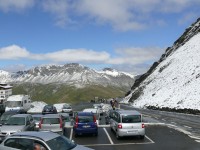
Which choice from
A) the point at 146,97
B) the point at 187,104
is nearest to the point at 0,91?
the point at 146,97

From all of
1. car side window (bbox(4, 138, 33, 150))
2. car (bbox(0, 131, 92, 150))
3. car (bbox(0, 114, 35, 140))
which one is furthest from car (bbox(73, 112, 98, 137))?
car side window (bbox(4, 138, 33, 150))

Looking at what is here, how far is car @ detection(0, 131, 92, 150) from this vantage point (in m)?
13.4

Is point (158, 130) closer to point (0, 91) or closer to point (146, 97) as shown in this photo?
point (146, 97)

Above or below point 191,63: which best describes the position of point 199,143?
below

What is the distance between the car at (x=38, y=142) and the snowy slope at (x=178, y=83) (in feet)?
153

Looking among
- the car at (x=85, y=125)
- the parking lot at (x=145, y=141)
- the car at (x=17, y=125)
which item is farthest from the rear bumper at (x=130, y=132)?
the car at (x=17, y=125)

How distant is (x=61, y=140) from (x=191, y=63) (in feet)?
250

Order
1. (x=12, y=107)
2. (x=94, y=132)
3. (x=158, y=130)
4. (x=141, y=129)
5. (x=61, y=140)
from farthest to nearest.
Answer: (x=12, y=107) < (x=158, y=130) < (x=94, y=132) < (x=141, y=129) < (x=61, y=140)

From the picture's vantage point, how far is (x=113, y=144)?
2331 centimetres

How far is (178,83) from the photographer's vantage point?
81.1 m

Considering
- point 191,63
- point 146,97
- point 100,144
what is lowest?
point 100,144

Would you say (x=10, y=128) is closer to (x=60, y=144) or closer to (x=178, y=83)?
(x=60, y=144)

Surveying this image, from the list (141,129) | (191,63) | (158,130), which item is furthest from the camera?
(191,63)

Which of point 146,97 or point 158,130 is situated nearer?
point 158,130
